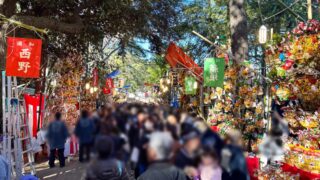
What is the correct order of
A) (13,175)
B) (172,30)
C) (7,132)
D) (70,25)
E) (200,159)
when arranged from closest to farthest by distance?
(200,159)
(70,25)
(7,132)
(13,175)
(172,30)

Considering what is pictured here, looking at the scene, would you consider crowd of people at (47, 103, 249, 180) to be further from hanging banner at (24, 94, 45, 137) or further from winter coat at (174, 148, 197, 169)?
hanging banner at (24, 94, 45, 137)

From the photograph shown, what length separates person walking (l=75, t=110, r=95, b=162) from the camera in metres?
0.53

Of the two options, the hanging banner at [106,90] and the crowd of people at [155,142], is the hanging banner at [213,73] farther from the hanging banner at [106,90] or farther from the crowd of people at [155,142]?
the crowd of people at [155,142]

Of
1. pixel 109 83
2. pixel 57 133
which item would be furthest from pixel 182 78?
pixel 57 133

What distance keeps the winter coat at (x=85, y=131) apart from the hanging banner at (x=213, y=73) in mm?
1220

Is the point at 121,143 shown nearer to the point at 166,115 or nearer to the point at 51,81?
the point at 166,115

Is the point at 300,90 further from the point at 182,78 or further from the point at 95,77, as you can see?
the point at 95,77

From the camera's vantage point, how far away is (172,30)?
1016 centimetres

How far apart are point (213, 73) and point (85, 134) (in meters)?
1.37

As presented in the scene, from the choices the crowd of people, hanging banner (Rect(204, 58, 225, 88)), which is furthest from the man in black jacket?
hanging banner (Rect(204, 58, 225, 88))

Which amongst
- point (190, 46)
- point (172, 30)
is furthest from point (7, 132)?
point (190, 46)

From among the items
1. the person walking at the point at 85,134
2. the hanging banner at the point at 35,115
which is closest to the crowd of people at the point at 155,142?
the person walking at the point at 85,134

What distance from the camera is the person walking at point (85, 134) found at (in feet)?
1.74

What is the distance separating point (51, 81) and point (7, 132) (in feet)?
16.4
